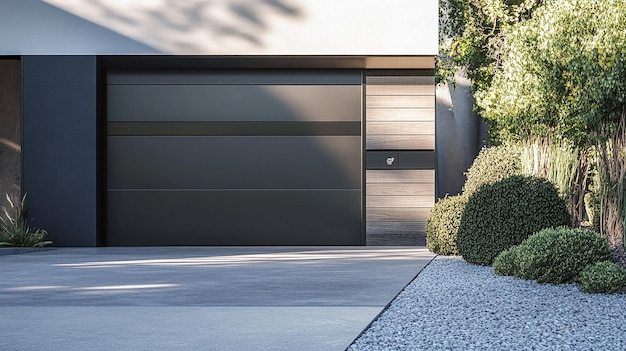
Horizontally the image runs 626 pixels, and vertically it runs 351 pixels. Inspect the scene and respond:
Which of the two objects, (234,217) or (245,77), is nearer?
(234,217)

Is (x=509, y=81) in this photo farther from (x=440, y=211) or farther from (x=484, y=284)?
(x=484, y=284)

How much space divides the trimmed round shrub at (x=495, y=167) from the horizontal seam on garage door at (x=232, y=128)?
238cm

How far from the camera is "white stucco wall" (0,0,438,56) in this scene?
43.9 feet

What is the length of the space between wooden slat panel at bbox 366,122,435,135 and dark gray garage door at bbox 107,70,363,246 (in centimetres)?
31

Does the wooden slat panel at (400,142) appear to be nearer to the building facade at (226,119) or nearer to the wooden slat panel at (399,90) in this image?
the building facade at (226,119)

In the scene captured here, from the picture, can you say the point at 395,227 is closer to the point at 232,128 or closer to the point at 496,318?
the point at 232,128

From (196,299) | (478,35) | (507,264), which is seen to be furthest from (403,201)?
(196,299)

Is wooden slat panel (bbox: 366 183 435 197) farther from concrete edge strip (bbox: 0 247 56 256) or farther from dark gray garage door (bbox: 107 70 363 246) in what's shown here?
concrete edge strip (bbox: 0 247 56 256)

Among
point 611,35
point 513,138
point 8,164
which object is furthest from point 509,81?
point 8,164

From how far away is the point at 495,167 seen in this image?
12203 millimetres

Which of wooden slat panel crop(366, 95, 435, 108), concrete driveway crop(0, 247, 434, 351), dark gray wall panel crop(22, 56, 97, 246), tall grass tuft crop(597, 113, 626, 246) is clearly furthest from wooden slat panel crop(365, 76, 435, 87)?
tall grass tuft crop(597, 113, 626, 246)

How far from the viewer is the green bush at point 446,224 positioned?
427 inches

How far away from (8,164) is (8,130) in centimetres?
63

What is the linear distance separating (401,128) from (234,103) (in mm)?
2811
